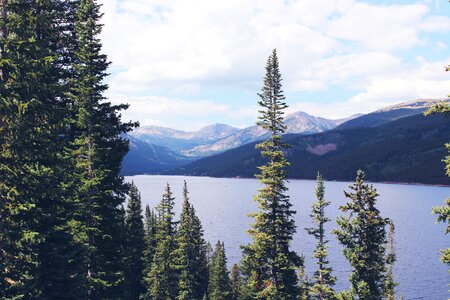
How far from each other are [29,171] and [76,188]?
5.82 m

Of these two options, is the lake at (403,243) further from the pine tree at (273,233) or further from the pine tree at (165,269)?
the pine tree at (273,233)

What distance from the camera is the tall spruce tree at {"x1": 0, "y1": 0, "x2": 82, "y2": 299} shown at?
1519 centimetres

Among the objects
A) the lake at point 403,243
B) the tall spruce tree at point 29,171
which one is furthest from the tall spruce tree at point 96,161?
the lake at point 403,243

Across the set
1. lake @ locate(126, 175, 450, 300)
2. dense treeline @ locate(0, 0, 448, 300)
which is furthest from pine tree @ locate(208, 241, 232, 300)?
lake @ locate(126, 175, 450, 300)

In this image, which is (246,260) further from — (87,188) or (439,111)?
(439,111)

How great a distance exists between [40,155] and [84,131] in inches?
299

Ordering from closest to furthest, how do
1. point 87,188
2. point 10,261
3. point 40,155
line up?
point 10,261, point 40,155, point 87,188

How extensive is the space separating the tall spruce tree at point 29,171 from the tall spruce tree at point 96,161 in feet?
15.3

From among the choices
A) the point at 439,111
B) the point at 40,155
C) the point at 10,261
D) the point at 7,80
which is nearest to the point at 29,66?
the point at 7,80

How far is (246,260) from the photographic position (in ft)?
104

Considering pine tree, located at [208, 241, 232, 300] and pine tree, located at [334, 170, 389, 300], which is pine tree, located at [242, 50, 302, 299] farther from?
pine tree, located at [208, 241, 232, 300]

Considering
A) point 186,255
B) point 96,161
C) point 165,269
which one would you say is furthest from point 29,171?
point 165,269

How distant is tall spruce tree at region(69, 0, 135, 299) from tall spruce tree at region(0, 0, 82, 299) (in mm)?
4656

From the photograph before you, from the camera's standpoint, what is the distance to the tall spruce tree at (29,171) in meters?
15.2
